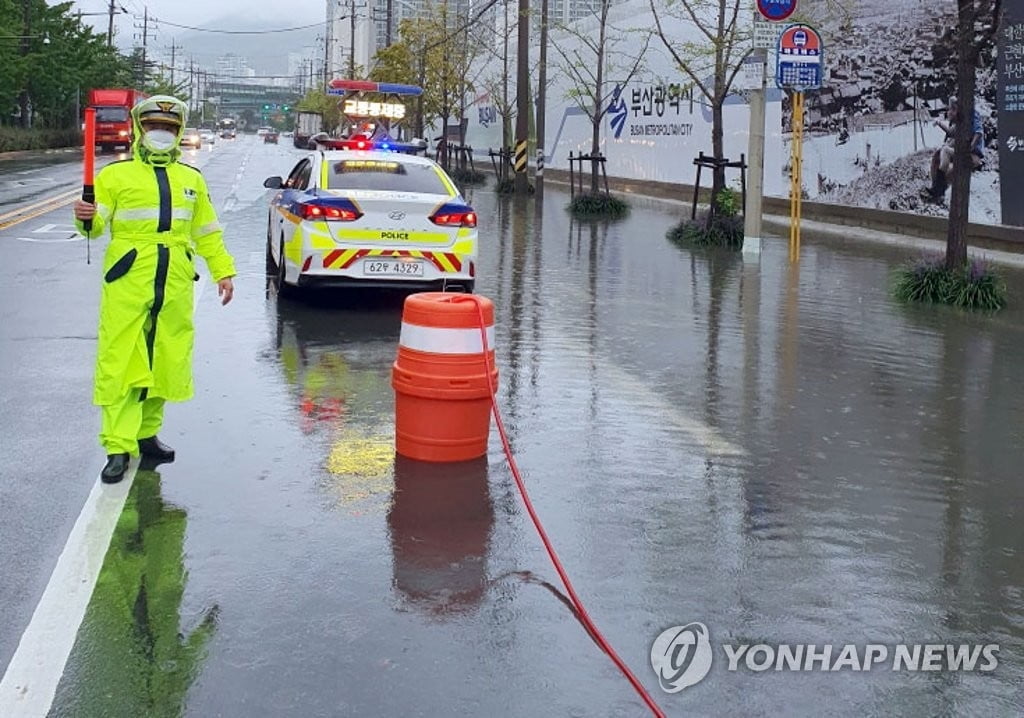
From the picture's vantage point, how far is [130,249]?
6145 mm

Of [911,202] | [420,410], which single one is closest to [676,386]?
[420,410]

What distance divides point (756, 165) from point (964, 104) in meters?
4.69

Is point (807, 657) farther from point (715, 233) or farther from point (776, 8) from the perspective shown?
point (715, 233)

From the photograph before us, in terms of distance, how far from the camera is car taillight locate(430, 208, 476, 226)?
38.0 feet

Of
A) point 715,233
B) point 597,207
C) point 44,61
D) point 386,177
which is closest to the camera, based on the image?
point 386,177

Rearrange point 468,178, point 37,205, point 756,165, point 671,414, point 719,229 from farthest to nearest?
point 468,178
point 37,205
point 719,229
point 756,165
point 671,414

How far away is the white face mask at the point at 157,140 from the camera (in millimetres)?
6219

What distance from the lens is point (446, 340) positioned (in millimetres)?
6598

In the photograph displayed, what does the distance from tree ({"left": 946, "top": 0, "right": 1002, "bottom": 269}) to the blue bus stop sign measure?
3074mm

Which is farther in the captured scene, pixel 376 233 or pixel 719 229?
pixel 719 229

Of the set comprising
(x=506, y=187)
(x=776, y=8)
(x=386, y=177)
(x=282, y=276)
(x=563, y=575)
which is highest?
(x=776, y=8)

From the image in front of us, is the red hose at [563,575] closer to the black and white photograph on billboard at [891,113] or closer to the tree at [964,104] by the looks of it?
the tree at [964,104]

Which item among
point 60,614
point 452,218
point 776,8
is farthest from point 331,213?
point 776,8

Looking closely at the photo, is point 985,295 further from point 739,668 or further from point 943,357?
point 739,668
